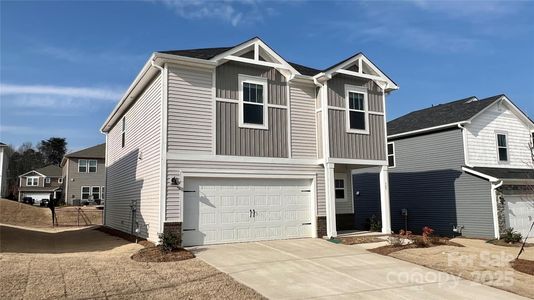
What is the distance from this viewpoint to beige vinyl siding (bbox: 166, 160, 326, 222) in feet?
41.2

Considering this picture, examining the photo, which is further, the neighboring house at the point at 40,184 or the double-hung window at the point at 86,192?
the neighboring house at the point at 40,184

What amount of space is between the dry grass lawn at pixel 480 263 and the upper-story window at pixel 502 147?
24.5 feet

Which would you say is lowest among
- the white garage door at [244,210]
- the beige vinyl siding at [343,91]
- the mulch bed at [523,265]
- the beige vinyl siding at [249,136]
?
the mulch bed at [523,265]

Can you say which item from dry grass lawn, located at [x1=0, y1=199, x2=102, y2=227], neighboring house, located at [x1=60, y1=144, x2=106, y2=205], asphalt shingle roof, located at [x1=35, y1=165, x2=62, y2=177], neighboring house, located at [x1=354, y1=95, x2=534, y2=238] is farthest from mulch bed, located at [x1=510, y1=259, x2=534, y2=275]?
asphalt shingle roof, located at [x1=35, y1=165, x2=62, y2=177]

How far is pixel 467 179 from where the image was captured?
63.6ft

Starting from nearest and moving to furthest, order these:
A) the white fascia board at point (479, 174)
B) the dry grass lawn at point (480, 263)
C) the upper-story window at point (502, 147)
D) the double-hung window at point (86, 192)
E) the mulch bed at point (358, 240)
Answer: the dry grass lawn at point (480, 263) < the mulch bed at point (358, 240) < the white fascia board at point (479, 174) < the upper-story window at point (502, 147) < the double-hung window at point (86, 192)

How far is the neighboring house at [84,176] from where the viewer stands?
1729 inches

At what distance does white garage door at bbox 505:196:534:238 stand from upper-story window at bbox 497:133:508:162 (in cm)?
236

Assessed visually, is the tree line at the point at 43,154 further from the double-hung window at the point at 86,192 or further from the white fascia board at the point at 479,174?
the white fascia board at the point at 479,174

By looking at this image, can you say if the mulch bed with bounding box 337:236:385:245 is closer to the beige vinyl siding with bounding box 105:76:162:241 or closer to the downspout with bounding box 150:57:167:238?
the downspout with bounding box 150:57:167:238

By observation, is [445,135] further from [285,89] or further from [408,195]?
[285,89]

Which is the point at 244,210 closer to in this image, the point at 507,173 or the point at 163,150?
the point at 163,150

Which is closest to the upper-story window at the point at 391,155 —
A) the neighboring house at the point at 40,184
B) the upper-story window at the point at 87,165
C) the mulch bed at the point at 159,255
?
the mulch bed at the point at 159,255

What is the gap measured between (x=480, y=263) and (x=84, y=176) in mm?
41515
